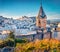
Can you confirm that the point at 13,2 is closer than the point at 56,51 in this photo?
No

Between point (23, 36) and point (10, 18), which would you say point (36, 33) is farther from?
point (10, 18)

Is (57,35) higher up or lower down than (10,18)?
lower down

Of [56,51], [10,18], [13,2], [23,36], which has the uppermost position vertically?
[13,2]

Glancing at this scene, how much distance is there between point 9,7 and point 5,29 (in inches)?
16.0

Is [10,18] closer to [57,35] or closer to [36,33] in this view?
[36,33]

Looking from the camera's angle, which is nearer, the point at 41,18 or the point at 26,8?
the point at 41,18

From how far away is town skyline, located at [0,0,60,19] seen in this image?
4.04 meters

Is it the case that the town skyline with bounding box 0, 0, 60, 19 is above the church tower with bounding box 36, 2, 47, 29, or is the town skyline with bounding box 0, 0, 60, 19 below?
above

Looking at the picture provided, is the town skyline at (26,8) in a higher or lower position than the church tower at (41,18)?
higher

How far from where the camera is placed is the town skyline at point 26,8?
4.04 metres

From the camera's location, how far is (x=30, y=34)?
13.2 ft

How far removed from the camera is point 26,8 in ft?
13.5

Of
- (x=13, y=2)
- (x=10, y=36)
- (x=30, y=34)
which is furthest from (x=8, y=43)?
(x=13, y=2)

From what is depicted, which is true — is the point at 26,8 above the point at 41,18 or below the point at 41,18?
above
